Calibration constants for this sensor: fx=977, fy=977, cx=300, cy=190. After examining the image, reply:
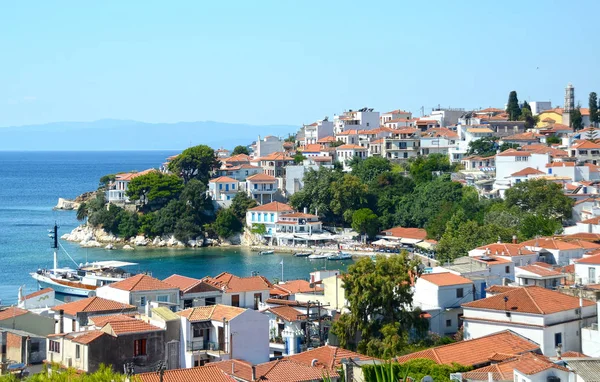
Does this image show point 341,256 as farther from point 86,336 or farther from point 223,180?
point 86,336

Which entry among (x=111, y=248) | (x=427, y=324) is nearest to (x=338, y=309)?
(x=427, y=324)

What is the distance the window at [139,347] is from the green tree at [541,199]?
30.1 metres

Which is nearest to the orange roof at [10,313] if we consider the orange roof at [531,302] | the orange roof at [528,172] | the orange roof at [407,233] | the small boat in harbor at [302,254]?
the orange roof at [531,302]

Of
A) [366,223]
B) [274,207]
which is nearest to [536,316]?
[366,223]

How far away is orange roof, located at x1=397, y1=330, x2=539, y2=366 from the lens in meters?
17.1

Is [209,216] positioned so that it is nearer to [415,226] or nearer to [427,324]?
[415,226]

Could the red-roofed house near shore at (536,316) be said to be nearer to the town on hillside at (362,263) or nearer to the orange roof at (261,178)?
the town on hillside at (362,263)

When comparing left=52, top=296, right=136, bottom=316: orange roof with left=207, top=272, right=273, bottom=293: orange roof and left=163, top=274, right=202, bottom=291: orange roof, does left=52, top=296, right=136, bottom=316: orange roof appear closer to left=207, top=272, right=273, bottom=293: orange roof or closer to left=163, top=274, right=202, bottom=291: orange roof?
left=163, top=274, right=202, bottom=291: orange roof

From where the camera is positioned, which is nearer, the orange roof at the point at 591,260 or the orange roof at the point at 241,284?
the orange roof at the point at 241,284

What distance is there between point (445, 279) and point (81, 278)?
2102 centimetres

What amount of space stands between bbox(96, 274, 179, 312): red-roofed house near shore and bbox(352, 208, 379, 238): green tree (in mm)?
32298

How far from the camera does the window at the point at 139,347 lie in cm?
1750

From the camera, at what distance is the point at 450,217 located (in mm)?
49688

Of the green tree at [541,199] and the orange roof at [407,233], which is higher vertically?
the green tree at [541,199]
